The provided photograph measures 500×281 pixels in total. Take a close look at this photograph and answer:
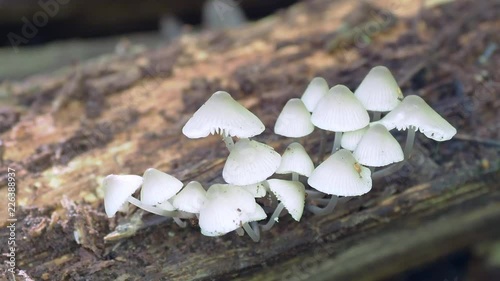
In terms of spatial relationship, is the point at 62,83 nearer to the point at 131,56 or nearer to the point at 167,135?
the point at 131,56

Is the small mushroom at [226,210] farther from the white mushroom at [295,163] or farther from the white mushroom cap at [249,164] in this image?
the white mushroom at [295,163]

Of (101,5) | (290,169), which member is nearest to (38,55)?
(101,5)

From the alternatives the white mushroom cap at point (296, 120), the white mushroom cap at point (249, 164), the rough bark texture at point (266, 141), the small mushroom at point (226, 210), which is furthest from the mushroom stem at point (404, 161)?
the small mushroom at point (226, 210)

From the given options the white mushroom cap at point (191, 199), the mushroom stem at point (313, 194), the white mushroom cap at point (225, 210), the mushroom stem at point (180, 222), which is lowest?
the mushroom stem at point (313, 194)

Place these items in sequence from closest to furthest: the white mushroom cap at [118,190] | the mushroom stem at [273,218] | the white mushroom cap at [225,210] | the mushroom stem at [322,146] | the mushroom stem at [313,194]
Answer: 1. the white mushroom cap at [225,210]
2. the white mushroom cap at [118,190]
3. the mushroom stem at [273,218]
4. the mushroom stem at [313,194]
5. the mushroom stem at [322,146]

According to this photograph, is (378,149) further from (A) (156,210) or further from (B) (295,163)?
(A) (156,210)

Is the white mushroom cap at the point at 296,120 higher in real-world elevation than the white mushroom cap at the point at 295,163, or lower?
higher

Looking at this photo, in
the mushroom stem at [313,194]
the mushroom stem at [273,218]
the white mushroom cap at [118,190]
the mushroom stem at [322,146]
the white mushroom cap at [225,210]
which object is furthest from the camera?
the mushroom stem at [322,146]
